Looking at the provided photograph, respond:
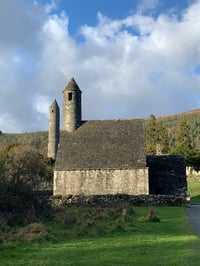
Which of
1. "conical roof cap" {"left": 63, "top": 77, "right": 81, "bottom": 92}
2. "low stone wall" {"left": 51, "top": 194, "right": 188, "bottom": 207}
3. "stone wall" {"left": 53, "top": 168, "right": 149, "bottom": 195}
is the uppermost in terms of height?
"conical roof cap" {"left": 63, "top": 77, "right": 81, "bottom": 92}

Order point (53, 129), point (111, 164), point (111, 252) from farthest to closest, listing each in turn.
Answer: point (53, 129) → point (111, 164) → point (111, 252)

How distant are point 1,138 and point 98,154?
124480 millimetres

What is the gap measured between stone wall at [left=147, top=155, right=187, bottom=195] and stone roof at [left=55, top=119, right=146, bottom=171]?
2.33m

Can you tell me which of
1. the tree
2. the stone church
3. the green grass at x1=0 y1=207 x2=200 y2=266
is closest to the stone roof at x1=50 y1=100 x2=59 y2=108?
the tree

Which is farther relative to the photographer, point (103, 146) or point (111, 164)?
point (103, 146)

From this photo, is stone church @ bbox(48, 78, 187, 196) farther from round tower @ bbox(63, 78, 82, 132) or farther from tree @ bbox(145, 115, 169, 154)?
tree @ bbox(145, 115, 169, 154)

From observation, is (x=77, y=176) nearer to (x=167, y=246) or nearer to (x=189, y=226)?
(x=189, y=226)

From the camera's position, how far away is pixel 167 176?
129ft

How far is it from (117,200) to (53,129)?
138 ft

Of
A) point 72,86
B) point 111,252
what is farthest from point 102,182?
point 111,252

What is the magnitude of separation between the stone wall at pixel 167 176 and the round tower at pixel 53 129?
3135cm

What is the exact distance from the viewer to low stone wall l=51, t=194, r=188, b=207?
29703 millimetres

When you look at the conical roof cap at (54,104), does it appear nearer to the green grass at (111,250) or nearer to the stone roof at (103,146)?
the stone roof at (103,146)

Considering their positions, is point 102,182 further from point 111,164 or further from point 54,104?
point 54,104
